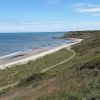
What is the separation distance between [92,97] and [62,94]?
6.29ft

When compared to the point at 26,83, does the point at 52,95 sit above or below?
above

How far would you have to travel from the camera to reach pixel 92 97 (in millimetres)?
9523

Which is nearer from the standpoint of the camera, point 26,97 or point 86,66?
point 26,97

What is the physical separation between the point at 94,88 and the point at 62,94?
1195 mm

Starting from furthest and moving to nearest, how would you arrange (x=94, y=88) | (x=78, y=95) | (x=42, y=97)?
1. (x=42, y=97)
2. (x=94, y=88)
3. (x=78, y=95)

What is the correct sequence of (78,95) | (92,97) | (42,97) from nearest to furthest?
(92,97) → (78,95) → (42,97)

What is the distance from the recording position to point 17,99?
13.3 m

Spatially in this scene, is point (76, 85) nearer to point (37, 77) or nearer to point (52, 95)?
point (52, 95)

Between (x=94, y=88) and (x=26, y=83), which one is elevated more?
(x=94, y=88)

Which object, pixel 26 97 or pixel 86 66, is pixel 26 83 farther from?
pixel 26 97

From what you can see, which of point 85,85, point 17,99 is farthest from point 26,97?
point 85,85

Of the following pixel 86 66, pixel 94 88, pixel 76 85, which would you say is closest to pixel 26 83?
pixel 86 66

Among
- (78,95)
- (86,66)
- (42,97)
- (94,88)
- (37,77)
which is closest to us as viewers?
(78,95)

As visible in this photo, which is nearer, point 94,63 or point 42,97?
point 42,97
